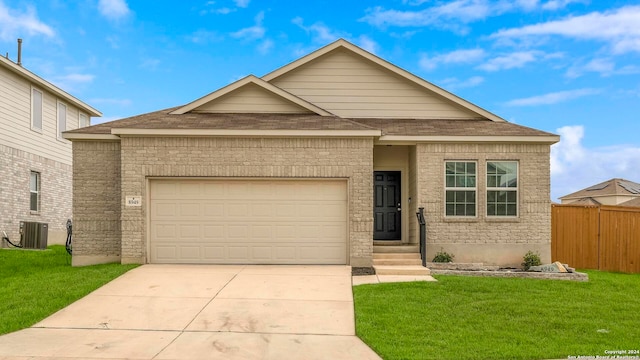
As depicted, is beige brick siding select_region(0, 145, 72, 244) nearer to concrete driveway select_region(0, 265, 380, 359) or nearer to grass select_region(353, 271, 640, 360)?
concrete driveway select_region(0, 265, 380, 359)

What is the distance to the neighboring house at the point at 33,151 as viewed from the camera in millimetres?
20016

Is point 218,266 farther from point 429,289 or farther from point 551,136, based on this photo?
point 551,136

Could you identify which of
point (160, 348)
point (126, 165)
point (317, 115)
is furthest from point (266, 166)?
point (160, 348)

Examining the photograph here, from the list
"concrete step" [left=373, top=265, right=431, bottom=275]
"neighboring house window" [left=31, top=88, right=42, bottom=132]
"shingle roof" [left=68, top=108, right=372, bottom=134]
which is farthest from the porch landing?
"neighboring house window" [left=31, top=88, right=42, bottom=132]

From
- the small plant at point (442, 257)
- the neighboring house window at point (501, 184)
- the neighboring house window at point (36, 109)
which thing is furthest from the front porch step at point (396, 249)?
the neighboring house window at point (36, 109)

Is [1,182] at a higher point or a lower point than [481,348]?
higher

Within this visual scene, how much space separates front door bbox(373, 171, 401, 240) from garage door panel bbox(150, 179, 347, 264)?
99.7 inches

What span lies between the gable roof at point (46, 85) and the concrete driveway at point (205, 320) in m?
11.4

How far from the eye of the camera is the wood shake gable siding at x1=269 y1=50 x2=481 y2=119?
16766mm

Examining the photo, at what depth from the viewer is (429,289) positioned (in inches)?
430

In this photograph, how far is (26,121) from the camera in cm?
2144

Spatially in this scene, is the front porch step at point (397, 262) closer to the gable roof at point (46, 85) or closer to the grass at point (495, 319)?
the grass at point (495, 319)

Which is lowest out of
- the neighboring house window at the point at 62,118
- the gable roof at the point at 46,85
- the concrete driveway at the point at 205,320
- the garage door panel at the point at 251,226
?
the concrete driveway at the point at 205,320

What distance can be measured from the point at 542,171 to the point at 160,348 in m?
11.0
